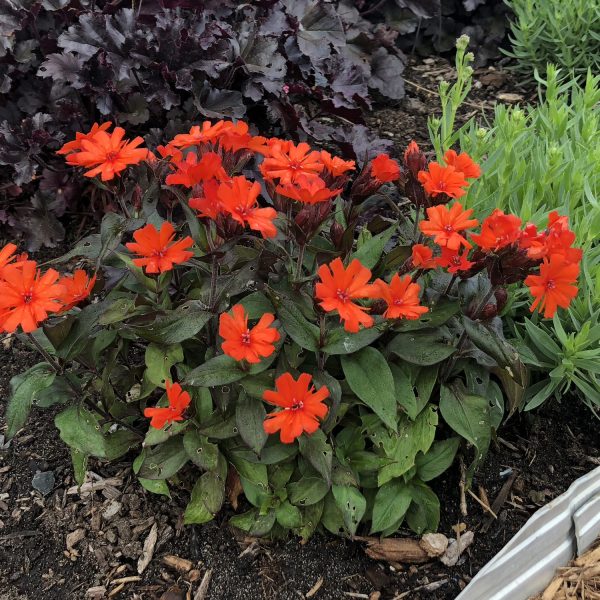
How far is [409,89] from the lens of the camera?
3.73 meters

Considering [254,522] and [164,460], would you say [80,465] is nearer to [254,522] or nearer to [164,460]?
[164,460]

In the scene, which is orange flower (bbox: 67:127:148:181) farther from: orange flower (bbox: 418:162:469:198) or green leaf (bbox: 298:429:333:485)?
green leaf (bbox: 298:429:333:485)

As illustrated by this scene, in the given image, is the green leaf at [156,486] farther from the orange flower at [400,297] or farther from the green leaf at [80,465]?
the orange flower at [400,297]

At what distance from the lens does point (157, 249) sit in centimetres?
151

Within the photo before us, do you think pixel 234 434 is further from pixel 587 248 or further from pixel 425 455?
pixel 587 248

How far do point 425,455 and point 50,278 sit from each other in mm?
1101

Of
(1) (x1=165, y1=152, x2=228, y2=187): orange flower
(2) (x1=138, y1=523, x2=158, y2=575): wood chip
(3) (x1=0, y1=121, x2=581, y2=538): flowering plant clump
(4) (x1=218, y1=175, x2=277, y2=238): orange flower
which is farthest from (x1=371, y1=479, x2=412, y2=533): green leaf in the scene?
(1) (x1=165, y1=152, x2=228, y2=187): orange flower

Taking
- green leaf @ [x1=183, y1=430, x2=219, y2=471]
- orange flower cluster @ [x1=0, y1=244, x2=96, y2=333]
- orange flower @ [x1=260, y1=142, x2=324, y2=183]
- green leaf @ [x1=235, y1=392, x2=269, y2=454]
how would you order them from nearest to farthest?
orange flower cluster @ [x1=0, y1=244, x2=96, y2=333], orange flower @ [x1=260, y1=142, x2=324, y2=183], green leaf @ [x1=235, y1=392, x2=269, y2=454], green leaf @ [x1=183, y1=430, x2=219, y2=471]

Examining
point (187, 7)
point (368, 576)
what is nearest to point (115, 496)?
point (368, 576)

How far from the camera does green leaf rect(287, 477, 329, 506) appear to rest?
70.7 inches

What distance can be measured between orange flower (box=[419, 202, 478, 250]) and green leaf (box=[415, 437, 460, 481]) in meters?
0.66

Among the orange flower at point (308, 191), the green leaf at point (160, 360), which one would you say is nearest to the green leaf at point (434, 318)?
the orange flower at point (308, 191)

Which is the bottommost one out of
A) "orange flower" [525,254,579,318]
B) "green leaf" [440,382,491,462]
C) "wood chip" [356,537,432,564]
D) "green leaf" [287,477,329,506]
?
"wood chip" [356,537,432,564]

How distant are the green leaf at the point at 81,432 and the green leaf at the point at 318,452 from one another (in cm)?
51
